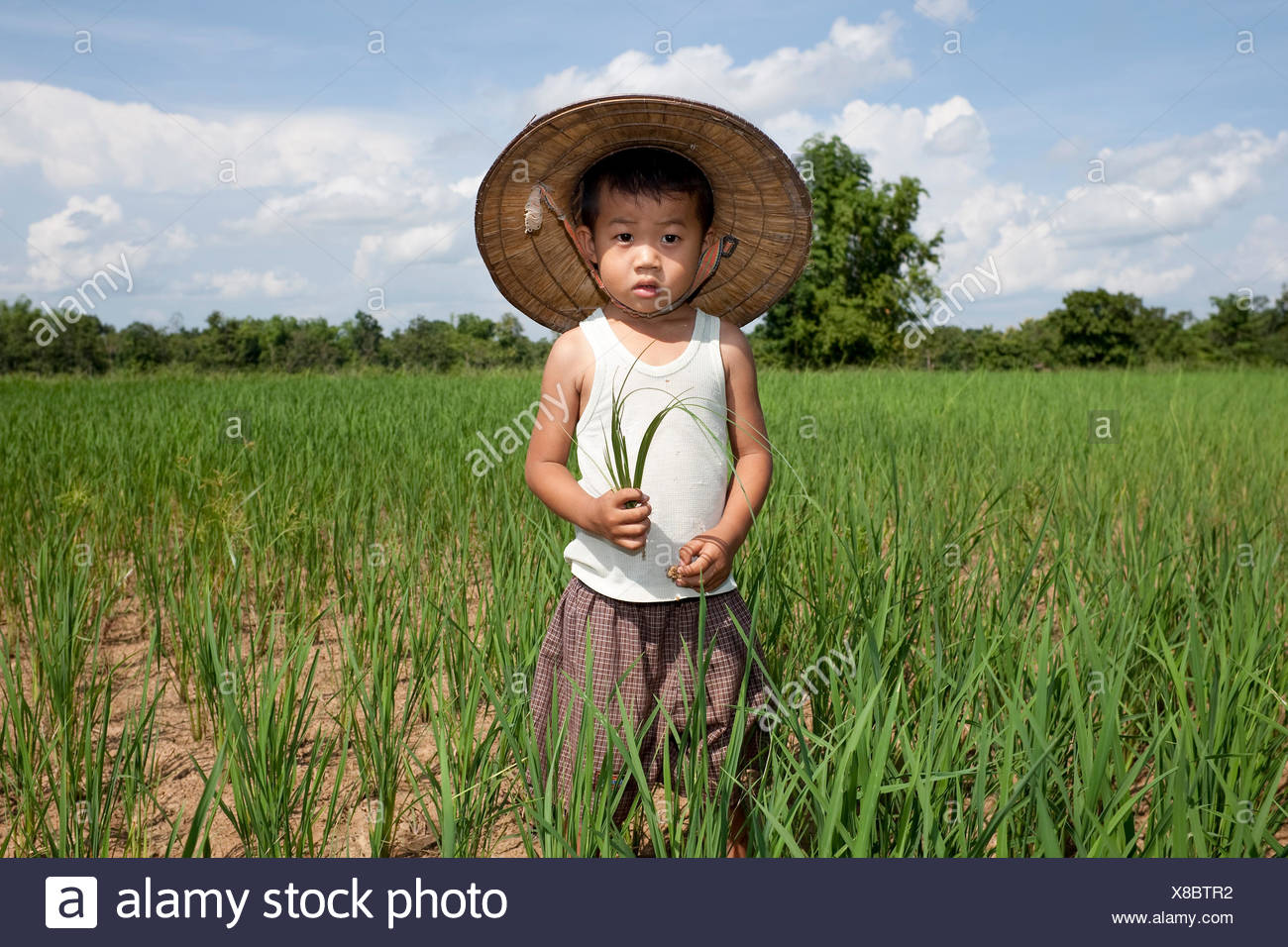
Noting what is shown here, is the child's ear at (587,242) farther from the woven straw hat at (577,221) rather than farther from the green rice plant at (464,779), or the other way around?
the green rice plant at (464,779)

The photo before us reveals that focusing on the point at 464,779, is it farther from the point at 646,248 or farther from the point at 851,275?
the point at 851,275

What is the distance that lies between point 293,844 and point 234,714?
0.32 meters

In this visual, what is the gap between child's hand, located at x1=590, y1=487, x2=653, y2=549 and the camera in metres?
1.37

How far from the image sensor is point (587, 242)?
1.53m

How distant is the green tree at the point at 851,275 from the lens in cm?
3158

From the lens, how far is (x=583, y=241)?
1.53 metres

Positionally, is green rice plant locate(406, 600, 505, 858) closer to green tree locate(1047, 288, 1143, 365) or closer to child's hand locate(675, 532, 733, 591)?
child's hand locate(675, 532, 733, 591)

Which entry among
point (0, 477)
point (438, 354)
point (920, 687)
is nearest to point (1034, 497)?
point (920, 687)

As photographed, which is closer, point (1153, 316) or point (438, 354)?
point (438, 354)

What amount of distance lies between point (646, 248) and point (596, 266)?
115 millimetres

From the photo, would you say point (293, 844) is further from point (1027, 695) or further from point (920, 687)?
point (1027, 695)
